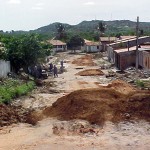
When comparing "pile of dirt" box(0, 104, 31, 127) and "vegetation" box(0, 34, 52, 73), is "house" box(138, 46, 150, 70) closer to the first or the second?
"vegetation" box(0, 34, 52, 73)

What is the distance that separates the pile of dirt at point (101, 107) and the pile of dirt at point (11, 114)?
129 cm

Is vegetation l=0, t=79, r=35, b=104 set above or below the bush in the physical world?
above

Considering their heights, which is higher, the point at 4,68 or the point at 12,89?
the point at 4,68

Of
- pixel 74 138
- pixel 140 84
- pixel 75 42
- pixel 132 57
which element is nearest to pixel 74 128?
A: pixel 74 138

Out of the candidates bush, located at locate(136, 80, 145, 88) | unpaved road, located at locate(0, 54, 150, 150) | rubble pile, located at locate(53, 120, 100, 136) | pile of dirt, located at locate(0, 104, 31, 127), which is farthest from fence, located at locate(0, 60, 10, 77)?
rubble pile, located at locate(53, 120, 100, 136)

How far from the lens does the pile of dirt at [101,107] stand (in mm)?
21347

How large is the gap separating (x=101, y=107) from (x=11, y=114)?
490 centimetres

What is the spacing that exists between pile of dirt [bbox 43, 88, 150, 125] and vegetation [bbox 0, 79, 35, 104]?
354 cm

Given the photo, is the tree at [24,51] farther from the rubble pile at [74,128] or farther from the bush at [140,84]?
the rubble pile at [74,128]

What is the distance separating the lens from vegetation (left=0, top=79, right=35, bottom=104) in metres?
26.3

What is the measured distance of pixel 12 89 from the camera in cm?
2897

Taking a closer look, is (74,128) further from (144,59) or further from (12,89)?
(144,59)

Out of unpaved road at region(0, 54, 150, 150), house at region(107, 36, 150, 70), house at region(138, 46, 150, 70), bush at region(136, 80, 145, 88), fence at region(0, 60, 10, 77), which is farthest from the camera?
house at region(107, 36, 150, 70)

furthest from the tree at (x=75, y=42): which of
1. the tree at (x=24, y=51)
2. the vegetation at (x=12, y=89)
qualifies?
the vegetation at (x=12, y=89)
